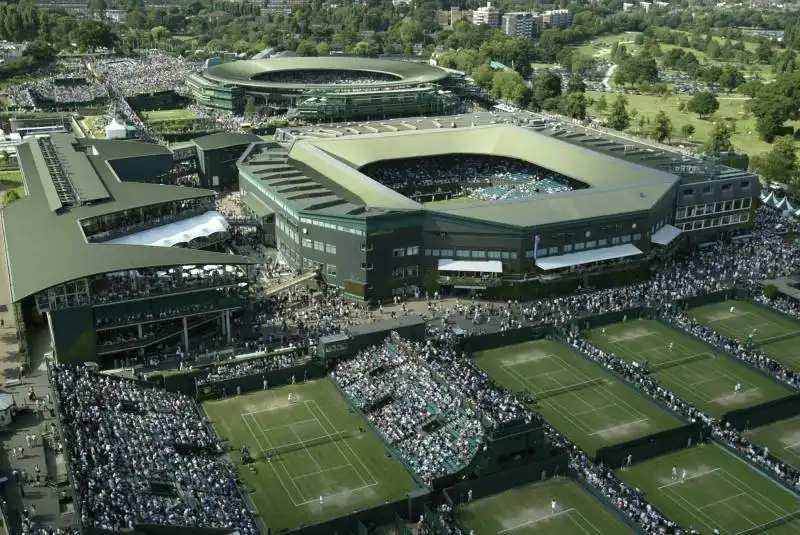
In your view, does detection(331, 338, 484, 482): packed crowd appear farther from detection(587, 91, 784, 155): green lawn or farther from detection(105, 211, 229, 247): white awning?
detection(587, 91, 784, 155): green lawn

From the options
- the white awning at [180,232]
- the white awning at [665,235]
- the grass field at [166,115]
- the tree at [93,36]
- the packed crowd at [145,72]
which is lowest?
the white awning at [665,235]

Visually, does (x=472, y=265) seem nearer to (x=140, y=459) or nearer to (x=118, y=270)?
(x=118, y=270)

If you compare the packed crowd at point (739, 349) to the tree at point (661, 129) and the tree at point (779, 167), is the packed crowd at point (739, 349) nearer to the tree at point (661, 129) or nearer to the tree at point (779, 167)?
the tree at point (779, 167)

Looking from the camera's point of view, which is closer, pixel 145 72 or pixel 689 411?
pixel 689 411

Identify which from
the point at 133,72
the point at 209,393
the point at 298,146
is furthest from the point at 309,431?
the point at 133,72

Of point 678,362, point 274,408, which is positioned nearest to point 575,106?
point 678,362

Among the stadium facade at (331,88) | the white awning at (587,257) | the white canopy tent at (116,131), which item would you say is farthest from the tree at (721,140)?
the white canopy tent at (116,131)

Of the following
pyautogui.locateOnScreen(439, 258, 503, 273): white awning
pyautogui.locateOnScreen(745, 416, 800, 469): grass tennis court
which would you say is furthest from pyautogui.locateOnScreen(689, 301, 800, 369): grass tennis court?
pyautogui.locateOnScreen(439, 258, 503, 273): white awning
